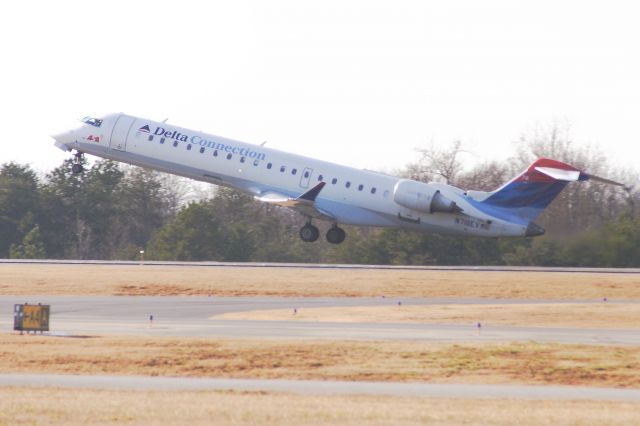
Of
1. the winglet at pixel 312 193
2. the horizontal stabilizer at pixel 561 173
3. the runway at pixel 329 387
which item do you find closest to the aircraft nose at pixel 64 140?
the winglet at pixel 312 193

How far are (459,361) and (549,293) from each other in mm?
20014

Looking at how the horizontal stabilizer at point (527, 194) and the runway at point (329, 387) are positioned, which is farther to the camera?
the horizontal stabilizer at point (527, 194)

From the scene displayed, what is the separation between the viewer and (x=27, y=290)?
47188mm

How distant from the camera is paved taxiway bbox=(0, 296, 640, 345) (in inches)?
Result: 1237

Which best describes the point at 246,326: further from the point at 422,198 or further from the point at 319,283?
the point at 422,198

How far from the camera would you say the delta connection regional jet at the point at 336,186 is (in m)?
52.3

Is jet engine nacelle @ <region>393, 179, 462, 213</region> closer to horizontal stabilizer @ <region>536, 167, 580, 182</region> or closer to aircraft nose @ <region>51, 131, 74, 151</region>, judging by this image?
horizontal stabilizer @ <region>536, 167, 580, 182</region>

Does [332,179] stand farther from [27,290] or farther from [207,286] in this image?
[27,290]

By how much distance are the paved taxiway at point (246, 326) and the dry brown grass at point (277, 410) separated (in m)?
9.25

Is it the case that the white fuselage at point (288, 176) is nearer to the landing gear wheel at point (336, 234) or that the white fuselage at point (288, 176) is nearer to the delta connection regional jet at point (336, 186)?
the delta connection regional jet at point (336, 186)

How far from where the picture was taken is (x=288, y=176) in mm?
53250

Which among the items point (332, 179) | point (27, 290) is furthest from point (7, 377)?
point (332, 179)

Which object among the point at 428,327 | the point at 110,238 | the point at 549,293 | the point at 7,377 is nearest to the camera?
the point at 7,377

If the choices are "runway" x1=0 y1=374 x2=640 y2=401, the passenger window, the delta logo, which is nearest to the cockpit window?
the passenger window
